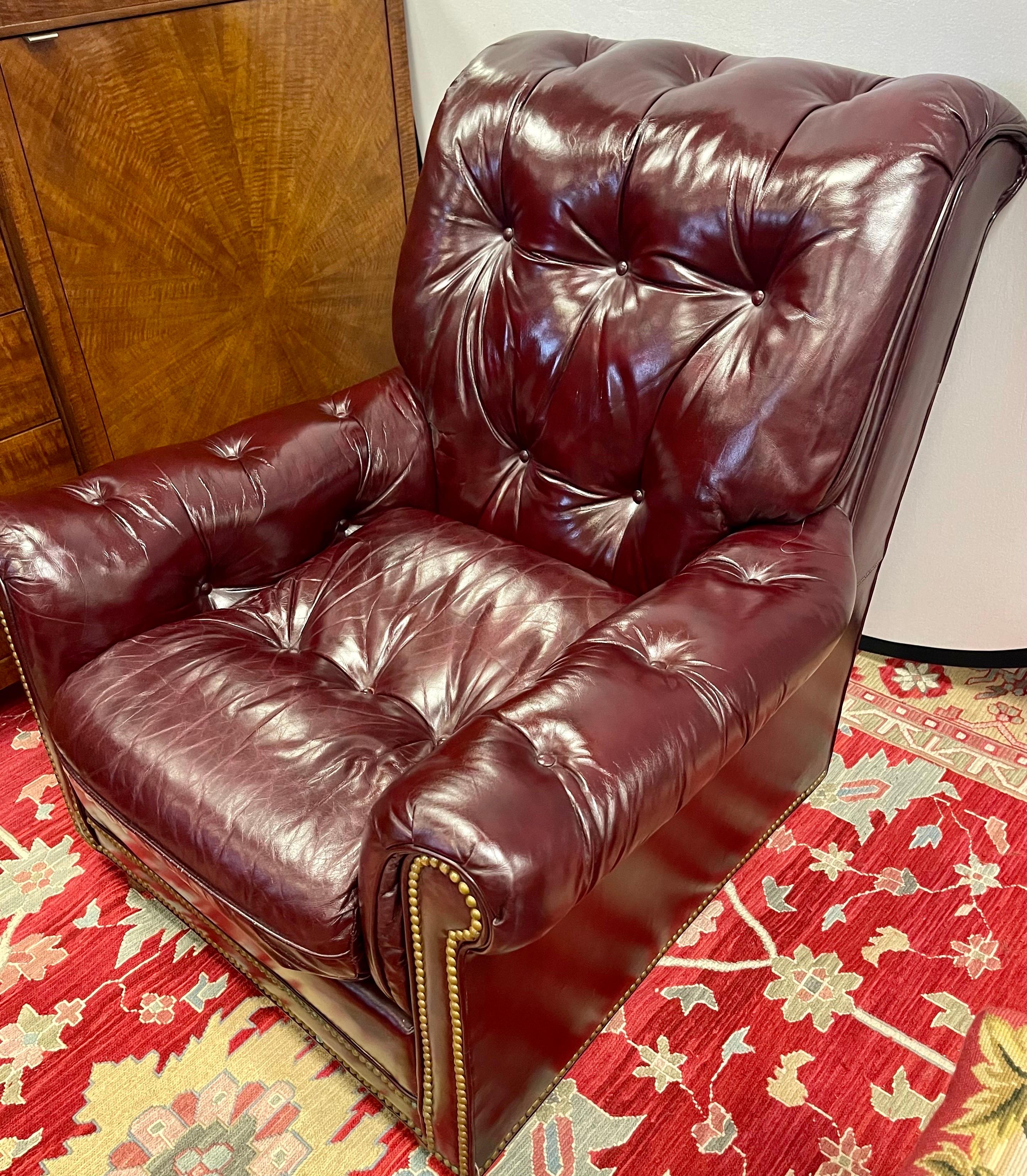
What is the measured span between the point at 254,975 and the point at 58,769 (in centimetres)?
42

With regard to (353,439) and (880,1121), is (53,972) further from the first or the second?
(880,1121)

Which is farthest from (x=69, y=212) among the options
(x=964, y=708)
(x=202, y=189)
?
(x=964, y=708)

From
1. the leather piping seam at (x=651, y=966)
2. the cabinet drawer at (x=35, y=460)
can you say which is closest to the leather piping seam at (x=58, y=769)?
the cabinet drawer at (x=35, y=460)

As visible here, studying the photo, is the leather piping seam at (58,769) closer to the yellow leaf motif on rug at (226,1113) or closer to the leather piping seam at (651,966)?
the yellow leaf motif on rug at (226,1113)

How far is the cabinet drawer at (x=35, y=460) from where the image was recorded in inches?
65.9

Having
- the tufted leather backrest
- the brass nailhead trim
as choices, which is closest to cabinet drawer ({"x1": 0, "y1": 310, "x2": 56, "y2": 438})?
the brass nailhead trim

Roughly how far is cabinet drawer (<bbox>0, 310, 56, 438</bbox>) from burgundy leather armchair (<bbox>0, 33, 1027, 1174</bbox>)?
39 cm

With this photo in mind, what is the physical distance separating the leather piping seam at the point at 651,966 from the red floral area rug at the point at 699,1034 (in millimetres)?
41

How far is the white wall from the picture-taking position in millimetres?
1374

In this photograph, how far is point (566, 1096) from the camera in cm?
124

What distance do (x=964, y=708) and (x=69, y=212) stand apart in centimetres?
169

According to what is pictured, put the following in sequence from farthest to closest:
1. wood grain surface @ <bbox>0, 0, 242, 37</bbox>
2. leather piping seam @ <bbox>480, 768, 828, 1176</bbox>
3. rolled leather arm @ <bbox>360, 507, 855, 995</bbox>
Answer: wood grain surface @ <bbox>0, 0, 242, 37</bbox> < leather piping seam @ <bbox>480, 768, 828, 1176</bbox> < rolled leather arm @ <bbox>360, 507, 855, 995</bbox>

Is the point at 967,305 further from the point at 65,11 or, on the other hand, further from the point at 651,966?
the point at 65,11

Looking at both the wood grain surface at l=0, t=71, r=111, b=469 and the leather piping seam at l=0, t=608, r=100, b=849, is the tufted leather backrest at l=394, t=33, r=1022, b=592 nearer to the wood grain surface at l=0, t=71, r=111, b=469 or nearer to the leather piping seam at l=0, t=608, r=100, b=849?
the wood grain surface at l=0, t=71, r=111, b=469
